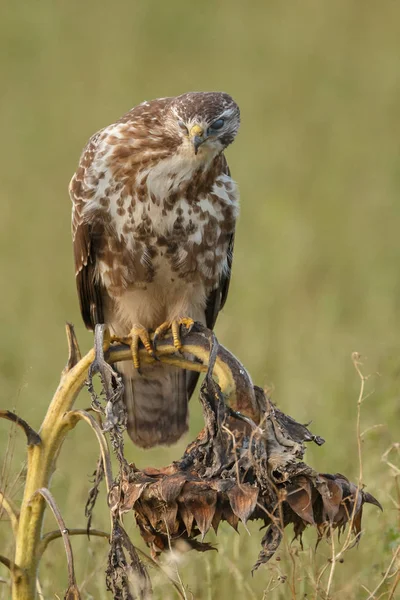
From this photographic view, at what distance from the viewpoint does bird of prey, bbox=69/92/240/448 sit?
3586 mm

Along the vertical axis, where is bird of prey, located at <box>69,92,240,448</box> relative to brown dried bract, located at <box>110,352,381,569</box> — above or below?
above

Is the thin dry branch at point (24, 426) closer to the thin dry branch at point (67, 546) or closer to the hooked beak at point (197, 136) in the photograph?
the thin dry branch at point (67, 546)

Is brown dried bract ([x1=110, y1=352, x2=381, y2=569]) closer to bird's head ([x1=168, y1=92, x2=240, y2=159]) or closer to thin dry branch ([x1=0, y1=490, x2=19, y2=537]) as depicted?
thin dry branch ([x1=0, y1=490, x2=19, y2=537])

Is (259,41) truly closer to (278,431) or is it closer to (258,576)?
(258,576)

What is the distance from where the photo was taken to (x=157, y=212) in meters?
3.65

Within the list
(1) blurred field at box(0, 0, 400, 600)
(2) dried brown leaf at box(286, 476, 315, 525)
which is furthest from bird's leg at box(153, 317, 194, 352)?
(2) dried brown leaf at box(286, 476, 315, 525)

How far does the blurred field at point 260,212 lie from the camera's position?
156 inches

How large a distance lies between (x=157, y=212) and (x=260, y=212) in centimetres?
A: 440

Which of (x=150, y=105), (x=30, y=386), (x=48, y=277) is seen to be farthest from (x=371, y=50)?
(x=150, y=105)

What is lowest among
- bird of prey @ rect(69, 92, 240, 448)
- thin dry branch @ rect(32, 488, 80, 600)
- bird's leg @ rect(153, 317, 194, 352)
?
thin dry branch @ rect(32, 488, 80, 600)

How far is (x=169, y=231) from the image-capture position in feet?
12.0

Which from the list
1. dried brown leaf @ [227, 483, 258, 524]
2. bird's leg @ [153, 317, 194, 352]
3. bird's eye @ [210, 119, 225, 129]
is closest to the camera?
dried brown leaf @ [227, 483, 258, 524]

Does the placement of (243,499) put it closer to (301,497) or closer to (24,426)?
(301,497)

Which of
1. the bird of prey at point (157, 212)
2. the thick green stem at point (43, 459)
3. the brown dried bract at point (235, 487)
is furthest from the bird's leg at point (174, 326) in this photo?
the brown dried bract at point (235, 487)
